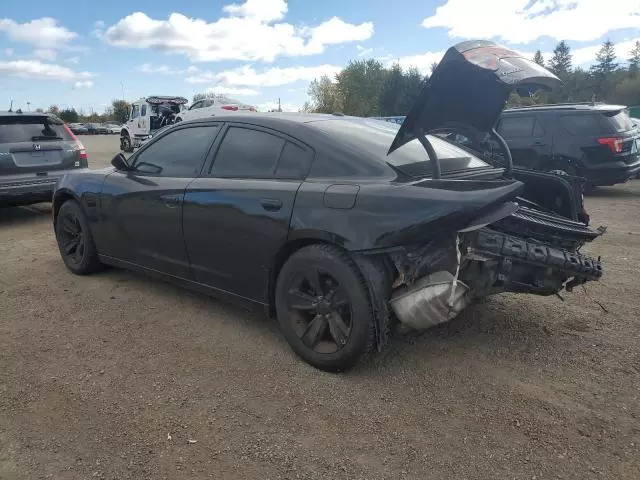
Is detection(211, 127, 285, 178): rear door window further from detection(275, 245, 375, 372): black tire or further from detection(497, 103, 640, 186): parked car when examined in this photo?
detection(497, 103, 640, 186): parked car

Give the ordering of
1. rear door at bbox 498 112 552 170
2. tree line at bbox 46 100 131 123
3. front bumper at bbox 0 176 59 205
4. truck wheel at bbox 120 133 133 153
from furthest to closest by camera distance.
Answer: tree line at bbox 46 100 131 123 < truck wheel at bbox 120 133 133 153 < rear door at bbox 498 112 552 170 < front bumper at bbox 0 176 59 205

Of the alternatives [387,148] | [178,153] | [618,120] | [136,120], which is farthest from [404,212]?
[136,120]

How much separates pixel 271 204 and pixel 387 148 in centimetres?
81

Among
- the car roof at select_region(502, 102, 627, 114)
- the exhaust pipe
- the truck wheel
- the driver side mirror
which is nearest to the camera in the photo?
the exhaust pipe

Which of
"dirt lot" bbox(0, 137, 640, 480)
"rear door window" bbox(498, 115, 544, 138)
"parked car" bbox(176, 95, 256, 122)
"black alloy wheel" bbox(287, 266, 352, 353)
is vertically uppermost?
"parked car" bbox(176, 95, 256, 122)

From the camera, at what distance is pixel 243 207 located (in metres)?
3.35

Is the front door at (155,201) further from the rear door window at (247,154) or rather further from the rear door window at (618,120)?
the rear door window at (618,120)

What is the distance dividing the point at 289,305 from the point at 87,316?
5.91 ft

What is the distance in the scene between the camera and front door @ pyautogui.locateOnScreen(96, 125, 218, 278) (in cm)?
385

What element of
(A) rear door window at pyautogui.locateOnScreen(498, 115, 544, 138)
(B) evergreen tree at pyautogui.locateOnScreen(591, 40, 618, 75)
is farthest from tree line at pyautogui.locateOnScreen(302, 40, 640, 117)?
(A) rear door window at pyautogui.locateOnScreen(498, 115, 544, 138)

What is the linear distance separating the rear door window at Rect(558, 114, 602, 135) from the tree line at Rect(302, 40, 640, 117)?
1609 inches

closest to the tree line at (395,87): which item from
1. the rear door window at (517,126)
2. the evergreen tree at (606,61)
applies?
the evergreen tree at (606,61)

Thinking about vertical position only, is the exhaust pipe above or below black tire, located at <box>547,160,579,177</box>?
below

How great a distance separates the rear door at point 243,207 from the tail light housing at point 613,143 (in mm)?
7470
